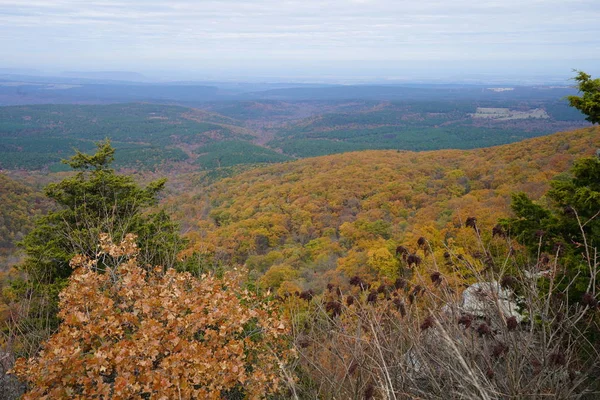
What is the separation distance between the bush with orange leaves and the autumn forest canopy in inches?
1.2

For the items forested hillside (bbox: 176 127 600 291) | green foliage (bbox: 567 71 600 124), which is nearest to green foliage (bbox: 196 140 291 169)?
forested hillside (bbox: 176 127 600 291)

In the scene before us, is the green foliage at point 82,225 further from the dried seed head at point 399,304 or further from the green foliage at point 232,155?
the green foliage at point 232,155

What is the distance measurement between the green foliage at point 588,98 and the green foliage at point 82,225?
8966 mm

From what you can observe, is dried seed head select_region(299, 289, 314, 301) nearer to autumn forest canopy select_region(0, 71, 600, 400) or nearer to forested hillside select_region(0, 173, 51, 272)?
autumn forest canopy select_region(0, 71, 600, 400)

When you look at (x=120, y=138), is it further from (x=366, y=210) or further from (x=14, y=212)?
(x=366, y=210)

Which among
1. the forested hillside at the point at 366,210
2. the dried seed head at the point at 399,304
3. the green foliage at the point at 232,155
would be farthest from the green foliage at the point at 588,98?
the green foliage at the point at 232,155

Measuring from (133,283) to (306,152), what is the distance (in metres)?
129

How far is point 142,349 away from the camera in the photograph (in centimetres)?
358

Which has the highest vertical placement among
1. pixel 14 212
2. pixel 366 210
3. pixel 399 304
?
pixel 399 304

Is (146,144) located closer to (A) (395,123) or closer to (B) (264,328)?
(A) (395,123)

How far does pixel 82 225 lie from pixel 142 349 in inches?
374

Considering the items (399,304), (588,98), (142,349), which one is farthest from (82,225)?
(588,98)

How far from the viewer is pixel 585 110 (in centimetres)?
605

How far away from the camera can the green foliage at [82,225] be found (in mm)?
10156
